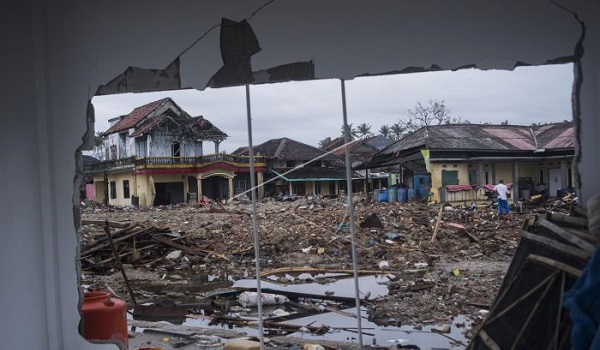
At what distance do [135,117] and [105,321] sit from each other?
3291 cm

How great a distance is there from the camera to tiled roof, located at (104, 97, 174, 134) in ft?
108

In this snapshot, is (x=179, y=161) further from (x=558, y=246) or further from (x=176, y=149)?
(x=558, y=246)

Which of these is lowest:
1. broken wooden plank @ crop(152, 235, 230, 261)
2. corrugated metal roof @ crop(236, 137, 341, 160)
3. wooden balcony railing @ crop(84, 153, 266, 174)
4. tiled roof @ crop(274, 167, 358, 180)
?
broken wooden plank @ crop(152, 235, 230, 261)

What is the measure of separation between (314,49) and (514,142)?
27.4 m

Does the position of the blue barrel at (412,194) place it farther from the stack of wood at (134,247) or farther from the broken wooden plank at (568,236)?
the broken wooden plank at (568,236)

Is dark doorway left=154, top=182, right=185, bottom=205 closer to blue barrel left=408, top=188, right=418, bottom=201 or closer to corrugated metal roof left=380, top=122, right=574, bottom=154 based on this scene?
corrugated metal roof left=380, top=122, right=574, bottom=154

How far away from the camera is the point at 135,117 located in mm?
34625

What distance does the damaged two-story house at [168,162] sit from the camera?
32469mm

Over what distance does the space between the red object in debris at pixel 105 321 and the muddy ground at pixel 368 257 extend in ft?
12.9

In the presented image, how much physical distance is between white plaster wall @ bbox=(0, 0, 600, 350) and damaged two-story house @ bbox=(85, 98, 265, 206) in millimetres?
27259

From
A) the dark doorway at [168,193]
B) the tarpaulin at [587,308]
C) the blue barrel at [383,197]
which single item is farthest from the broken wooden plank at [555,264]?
the dark doorway at [168,193]

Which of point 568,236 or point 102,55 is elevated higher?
point 102,55

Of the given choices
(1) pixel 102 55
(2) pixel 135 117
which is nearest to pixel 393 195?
(2) pixel 135 117

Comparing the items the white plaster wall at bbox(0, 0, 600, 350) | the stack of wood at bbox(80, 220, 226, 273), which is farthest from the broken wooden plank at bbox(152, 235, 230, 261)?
the white plaster wall at bbox(0, 0, 600, 350)
